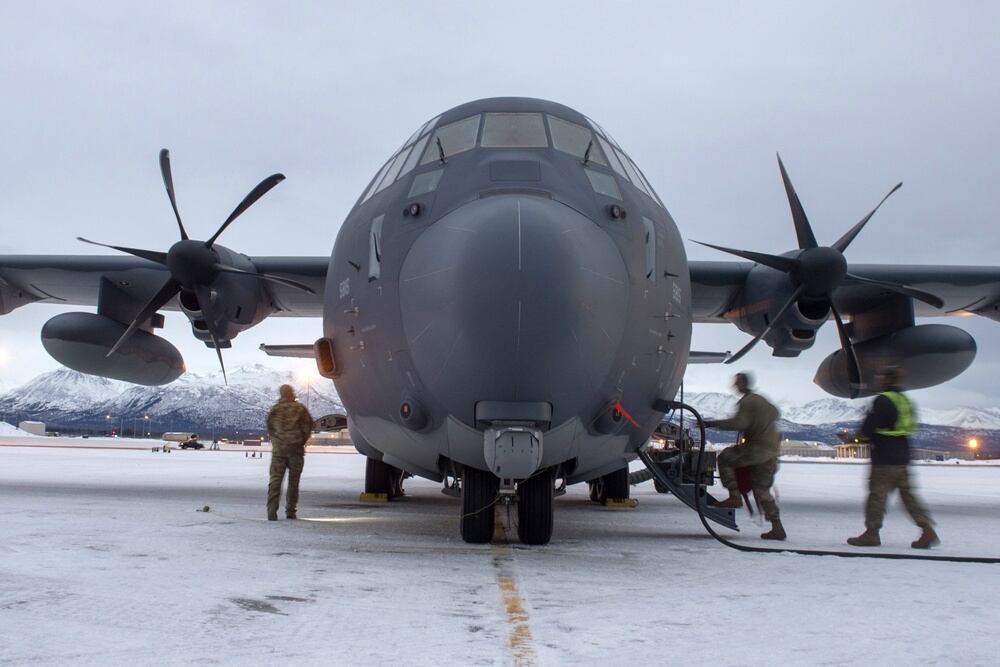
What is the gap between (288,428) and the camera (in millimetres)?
9242

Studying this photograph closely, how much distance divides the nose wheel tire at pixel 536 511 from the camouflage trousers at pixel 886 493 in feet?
10.6

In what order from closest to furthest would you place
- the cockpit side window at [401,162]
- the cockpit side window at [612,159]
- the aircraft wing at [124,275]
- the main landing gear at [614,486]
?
the cockpit side window at [612,159], the cockpit side window at [401,162], the aircraft wing at [124,275], the main landing gear at [614,486]

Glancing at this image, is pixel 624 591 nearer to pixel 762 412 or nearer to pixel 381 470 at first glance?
pixel 762 412

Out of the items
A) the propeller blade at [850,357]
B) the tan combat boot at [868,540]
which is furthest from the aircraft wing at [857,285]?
the tan combat boot at [868,540]

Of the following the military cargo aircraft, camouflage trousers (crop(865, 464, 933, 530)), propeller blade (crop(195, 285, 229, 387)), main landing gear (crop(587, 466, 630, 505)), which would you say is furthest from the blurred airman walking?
propeller blade (crop(195, 285, 229, 387))

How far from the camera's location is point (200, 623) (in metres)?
3.66

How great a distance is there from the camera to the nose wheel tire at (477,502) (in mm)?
6957

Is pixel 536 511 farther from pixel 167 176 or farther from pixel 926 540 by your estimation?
pixel 167 176

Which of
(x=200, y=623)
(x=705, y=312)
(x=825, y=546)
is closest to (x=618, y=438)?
(x=825, y=546)

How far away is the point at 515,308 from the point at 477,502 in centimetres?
203

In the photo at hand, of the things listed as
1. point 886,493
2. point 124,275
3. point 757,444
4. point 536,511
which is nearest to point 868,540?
point 886,493

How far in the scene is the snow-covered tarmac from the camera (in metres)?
3.31

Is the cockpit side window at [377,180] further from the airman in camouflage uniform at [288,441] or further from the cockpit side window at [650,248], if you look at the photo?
the cockpit side window at [650,248]

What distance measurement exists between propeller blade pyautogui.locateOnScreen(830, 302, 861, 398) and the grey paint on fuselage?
377 centimetres
